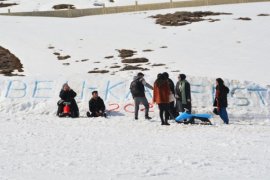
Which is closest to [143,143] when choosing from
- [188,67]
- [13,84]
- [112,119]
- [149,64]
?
[112,119]

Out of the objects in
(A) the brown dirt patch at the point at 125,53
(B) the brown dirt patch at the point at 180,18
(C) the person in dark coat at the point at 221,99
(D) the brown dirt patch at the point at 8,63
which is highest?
(B) the brown dirt patch at the point at 180,18

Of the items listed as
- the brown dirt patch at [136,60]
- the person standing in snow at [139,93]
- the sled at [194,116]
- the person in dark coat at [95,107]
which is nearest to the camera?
the sled at [194,116]

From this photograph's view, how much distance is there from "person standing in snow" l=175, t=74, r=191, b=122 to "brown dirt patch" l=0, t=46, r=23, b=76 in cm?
1233

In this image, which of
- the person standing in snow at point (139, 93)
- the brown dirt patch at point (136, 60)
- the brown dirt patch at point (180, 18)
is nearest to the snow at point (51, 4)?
the brown dirt patch at point (180, 18)

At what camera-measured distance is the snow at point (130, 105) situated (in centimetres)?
807

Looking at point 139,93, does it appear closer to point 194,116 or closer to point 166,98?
point 166,98

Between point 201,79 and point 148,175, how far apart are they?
11.1 m

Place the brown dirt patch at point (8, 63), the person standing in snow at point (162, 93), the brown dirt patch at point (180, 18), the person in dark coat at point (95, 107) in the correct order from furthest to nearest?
the brown dirt patch at point (180, 18) < the brown dirt patch at point (8, 63) < the person in dark coat at point (95, 107) < the person standing in snow at point (162, 93)

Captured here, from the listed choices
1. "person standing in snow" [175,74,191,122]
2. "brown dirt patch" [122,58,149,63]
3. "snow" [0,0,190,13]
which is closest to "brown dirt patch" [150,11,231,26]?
"brown dirt patch" [122,58,149,63]

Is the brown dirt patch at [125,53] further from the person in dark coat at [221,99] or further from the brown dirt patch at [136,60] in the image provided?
the person in dark coat at [221,99]

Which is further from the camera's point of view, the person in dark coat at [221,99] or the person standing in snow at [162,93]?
the person in dark coat at [221,99]

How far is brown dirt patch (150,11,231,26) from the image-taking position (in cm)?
3825

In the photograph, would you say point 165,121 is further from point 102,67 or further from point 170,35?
point 170,35

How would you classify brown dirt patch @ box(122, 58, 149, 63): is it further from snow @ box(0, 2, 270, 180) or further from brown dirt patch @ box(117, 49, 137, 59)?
brown dirt patch @ box(117, 49, 137, 59)
